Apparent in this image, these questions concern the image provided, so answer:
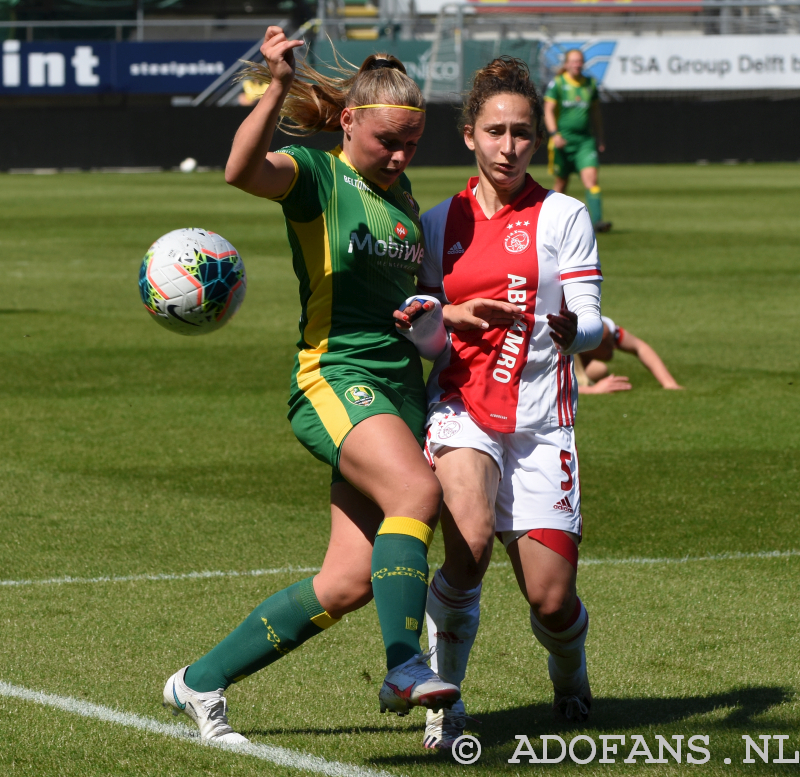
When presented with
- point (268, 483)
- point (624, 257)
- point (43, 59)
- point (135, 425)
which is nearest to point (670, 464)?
point (268, 483)

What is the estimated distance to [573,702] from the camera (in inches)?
167

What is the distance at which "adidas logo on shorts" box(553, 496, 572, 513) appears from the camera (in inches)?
159

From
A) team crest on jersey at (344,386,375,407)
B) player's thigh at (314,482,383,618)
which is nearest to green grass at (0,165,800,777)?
player's thigh at (314,482,383,618)

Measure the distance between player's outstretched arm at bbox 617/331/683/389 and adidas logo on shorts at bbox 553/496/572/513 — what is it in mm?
5913

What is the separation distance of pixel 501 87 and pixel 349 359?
102 cm

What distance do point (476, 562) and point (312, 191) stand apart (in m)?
1.23

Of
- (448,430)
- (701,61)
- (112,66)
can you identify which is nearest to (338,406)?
(448,430)

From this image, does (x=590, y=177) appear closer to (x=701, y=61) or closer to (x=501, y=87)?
(x=501, y=87)

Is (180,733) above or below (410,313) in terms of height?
below

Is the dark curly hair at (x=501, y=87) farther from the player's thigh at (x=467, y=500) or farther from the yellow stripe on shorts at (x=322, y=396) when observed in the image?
the player's thigh at (x=467, y=500)

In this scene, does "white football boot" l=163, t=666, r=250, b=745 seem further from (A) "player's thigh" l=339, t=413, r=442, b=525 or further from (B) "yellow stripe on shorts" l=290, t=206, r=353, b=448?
(B) "yellow stripe on shorts" l=290, t=206, r=353, b=448

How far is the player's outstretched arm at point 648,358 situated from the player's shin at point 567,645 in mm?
5842

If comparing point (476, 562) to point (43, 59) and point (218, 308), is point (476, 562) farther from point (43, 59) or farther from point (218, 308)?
point (43, 59)

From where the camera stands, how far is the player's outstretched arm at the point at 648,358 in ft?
32.4
